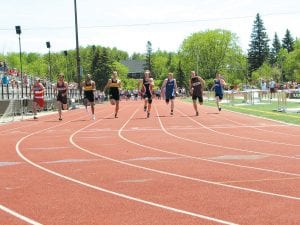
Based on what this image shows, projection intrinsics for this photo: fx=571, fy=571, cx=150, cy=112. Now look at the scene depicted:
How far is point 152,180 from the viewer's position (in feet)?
26.3

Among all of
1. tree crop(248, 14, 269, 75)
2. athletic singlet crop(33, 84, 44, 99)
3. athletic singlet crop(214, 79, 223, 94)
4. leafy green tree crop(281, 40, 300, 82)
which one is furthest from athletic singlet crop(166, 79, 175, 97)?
tree crop(248, 14, 269, 75)

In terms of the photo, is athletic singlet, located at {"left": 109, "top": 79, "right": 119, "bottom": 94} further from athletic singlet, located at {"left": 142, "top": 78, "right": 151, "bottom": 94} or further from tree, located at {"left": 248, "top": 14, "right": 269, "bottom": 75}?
tree, located at {"left": 248, "top": 14, "right": 269, "bottom": 75}

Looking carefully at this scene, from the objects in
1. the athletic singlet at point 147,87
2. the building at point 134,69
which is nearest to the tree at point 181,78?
the building at point 134,69

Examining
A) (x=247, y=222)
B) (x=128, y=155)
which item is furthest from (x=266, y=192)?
(x=128, y=155)

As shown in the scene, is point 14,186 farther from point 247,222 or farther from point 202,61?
point 202,61

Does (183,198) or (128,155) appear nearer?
A: (183,198)

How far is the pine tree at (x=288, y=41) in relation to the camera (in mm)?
151500

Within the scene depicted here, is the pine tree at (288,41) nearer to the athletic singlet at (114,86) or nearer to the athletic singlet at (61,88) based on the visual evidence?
the athletic singlet at (114,86)

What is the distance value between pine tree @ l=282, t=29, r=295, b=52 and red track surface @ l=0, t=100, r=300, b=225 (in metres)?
142

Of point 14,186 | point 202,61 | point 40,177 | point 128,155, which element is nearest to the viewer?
point 14,186

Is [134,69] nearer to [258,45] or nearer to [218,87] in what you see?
[258,45]

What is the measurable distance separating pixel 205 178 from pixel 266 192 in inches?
52.2

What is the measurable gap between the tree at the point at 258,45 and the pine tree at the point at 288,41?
21.6 metres

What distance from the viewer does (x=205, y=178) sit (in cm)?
810
